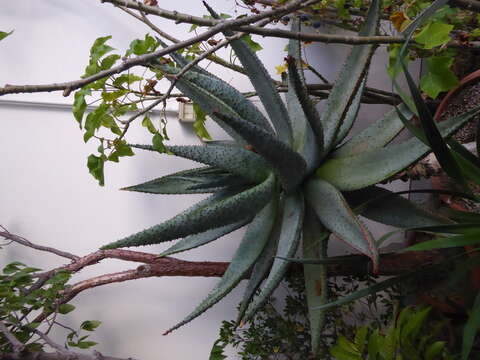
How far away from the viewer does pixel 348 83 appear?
0.75 meters

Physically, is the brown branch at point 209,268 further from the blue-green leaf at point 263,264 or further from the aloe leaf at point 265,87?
the aloe leaf at point 265,87

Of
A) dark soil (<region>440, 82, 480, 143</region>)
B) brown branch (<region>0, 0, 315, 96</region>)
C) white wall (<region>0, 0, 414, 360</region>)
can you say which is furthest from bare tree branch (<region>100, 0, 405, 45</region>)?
white wall (<region>0, 0, 414, 360</region>)

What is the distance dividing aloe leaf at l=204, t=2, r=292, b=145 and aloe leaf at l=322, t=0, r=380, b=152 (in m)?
0.08

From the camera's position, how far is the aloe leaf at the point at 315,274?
0.74 meters

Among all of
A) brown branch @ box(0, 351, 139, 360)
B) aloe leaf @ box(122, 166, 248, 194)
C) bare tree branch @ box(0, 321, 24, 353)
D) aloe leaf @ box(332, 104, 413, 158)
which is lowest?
brown branch @ box(0, 351, 139, 360)

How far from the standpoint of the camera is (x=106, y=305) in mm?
1271

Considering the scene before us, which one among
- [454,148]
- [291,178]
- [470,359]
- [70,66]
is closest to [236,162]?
[291,178]

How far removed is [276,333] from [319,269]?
16.2 inches

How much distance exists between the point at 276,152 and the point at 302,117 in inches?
8.4

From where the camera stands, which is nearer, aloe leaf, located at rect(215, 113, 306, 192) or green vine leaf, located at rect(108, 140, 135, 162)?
aloe leaf, located at rect(215, 113, 306, 192)

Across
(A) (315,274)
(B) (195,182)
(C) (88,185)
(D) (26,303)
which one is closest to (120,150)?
(B) (195,182)

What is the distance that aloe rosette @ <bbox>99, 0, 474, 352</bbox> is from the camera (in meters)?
0.70

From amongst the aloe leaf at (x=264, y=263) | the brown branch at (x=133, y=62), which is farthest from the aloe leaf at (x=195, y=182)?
the brown branch at (x=133, y=62)

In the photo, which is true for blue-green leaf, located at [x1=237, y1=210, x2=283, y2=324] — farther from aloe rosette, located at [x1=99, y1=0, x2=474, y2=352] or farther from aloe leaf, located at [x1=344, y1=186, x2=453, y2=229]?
aloe leaf, located at [x1=344, y1=186, x2=453, y2=229]
